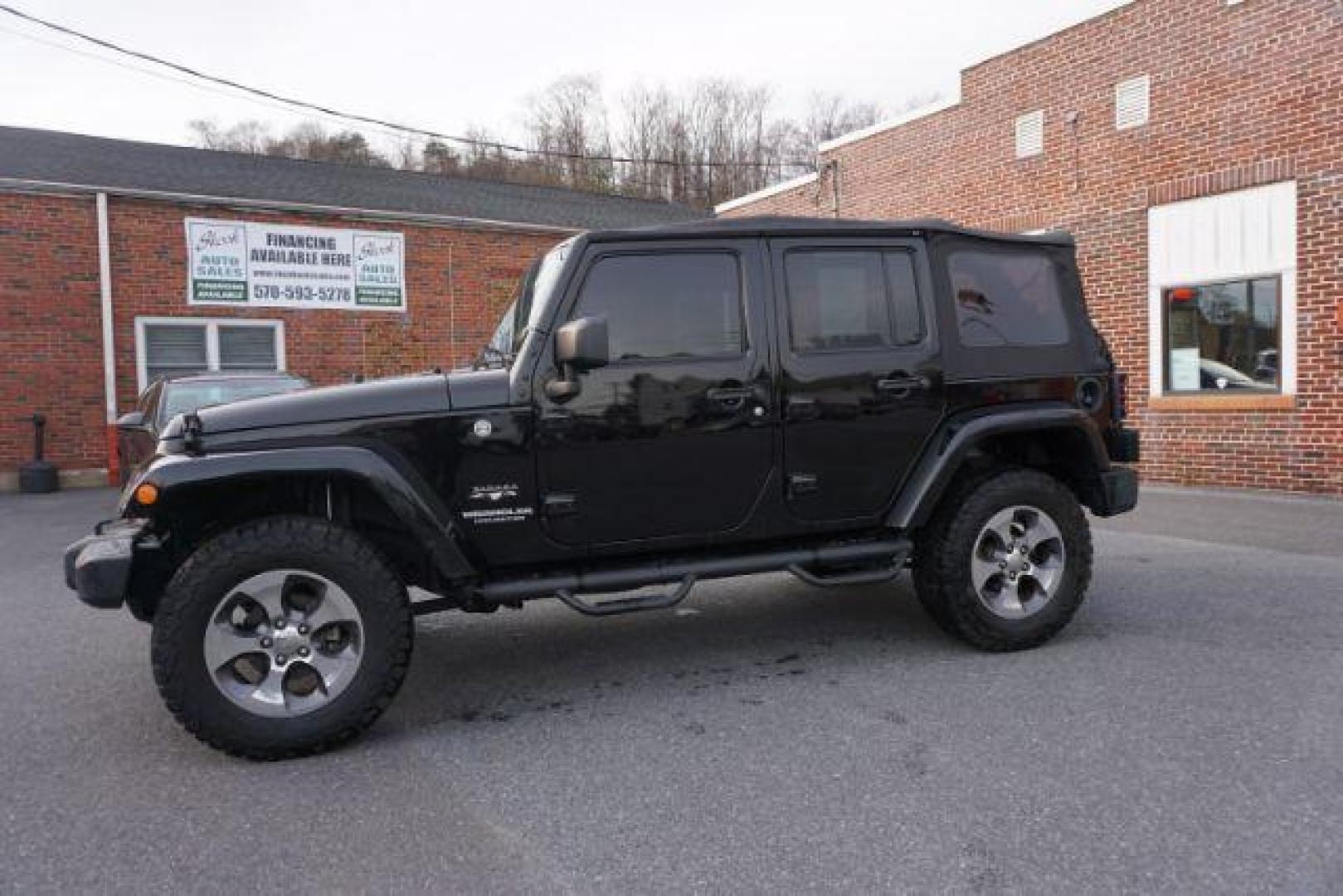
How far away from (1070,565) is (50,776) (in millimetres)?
4323

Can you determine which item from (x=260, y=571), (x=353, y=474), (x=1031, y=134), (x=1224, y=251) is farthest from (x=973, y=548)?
(x=1031, y=134)

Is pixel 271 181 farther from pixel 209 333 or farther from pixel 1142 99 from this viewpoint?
pixel 1142 99

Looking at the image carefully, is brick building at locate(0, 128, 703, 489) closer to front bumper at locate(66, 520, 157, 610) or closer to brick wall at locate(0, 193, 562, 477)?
brick wall at locate(0, 193, 562, 477)

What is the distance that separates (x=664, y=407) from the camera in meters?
Answer: 3.87

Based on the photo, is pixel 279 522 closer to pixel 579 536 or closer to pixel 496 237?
pixel 579 536

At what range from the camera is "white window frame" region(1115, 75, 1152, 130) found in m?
10.7

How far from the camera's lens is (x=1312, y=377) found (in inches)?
365

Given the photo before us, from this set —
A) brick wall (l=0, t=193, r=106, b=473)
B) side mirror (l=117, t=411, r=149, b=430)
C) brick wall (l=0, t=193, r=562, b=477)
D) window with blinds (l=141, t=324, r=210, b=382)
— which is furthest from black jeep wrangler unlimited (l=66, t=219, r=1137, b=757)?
window with blinds (l=141, t=324, r=210, b=382)

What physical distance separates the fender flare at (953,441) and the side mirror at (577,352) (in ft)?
5.10

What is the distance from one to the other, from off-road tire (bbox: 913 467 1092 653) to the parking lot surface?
137 mm

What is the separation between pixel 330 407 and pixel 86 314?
12385mm

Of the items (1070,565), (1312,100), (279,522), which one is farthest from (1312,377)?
(279,522)

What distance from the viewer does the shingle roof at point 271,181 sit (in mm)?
14055

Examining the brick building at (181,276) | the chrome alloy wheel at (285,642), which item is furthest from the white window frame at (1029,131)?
the chrome alloy wheel at (285,642)
